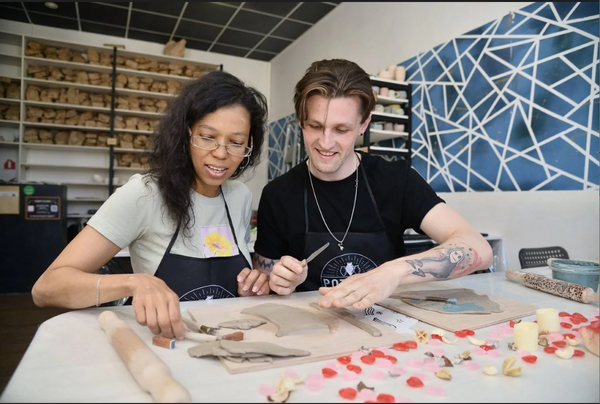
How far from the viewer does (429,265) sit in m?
1.18

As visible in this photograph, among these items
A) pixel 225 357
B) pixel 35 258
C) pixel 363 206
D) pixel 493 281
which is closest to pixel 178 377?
pixel 225 357

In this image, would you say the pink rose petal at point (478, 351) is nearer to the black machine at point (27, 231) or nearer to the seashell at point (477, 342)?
the seashell at point (477, 342)

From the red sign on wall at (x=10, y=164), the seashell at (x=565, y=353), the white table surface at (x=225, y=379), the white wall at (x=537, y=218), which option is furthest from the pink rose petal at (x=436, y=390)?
the red sign on wall at (x=10, y=164)

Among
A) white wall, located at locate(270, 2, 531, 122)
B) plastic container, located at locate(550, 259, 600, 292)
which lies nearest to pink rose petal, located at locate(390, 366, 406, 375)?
plastic container, located at locate(550, 259, 600, 292)

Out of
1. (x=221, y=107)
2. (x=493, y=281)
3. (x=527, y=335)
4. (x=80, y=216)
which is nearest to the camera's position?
(x=527, y=335)

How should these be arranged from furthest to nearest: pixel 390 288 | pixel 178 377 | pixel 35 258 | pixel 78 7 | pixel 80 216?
pixel 80 216 < pixel 78 7 < pixel 35 258 < pixel 390 288 < pixel 178 377

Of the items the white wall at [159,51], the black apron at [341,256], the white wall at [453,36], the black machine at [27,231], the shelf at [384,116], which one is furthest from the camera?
the white wall at [159,51]

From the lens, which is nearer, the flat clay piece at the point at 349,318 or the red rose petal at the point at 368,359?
the red rose petal at the point at 368,359

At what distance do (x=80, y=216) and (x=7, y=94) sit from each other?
1785 millimetres

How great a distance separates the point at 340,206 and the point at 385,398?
103cm

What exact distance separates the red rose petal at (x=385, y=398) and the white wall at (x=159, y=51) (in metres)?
4.32

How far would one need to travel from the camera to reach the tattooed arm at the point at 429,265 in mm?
974

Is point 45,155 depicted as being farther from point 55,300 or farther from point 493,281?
point 493,281

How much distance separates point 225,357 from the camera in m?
0.75
